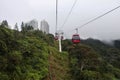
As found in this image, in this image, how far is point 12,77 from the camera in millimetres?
13484

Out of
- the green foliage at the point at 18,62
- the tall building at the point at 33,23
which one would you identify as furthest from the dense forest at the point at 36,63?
the tall building at the point at 33,23

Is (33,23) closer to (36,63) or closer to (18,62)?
(36,63)

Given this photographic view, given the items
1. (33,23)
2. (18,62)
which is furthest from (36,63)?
(33,23)

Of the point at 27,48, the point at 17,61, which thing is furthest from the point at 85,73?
the point at 17,61

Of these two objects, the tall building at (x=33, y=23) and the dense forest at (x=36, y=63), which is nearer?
the dense forest at (x=36, y=63)

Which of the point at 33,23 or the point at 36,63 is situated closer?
the point at 36,63

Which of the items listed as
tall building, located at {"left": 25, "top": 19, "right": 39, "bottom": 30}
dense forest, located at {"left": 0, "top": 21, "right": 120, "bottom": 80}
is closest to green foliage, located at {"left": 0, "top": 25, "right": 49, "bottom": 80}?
dense forest, located at {"left": 0, "top": 21, "right": 120, "bottom": 80}

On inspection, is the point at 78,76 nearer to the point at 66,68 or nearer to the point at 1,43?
the point at 66,68

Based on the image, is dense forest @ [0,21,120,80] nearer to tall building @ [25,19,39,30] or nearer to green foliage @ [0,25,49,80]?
green foliage @ [0,25,49,80]

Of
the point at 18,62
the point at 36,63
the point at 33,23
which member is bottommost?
the point at 36,63

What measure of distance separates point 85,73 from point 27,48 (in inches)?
209

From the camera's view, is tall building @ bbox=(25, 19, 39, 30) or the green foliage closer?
the green foliage

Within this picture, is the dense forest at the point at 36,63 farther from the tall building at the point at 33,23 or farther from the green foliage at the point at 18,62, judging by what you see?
the tall building at the point at 33,23

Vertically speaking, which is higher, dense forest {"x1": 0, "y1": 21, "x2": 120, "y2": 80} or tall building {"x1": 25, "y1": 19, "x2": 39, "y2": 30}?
tall building {"x1": 25, "y1": 19, "x2": 39, "y2": 30}
